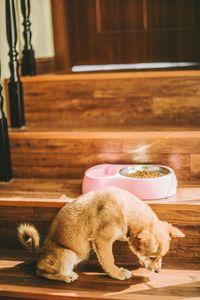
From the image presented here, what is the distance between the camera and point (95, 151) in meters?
2.37

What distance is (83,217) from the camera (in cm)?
186

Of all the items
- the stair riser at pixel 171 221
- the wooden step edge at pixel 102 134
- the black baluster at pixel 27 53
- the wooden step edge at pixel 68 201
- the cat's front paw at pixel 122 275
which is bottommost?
the cat's front paw at pixel 122 275

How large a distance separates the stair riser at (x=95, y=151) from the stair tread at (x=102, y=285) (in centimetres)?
56

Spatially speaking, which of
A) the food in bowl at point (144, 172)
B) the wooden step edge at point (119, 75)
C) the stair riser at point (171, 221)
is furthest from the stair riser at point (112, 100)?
the stair riser at point (171, 221)

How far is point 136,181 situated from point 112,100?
716mm

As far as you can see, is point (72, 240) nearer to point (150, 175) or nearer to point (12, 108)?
point (150, 175)

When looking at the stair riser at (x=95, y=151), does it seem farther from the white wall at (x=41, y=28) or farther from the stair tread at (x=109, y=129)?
the white wall at (x=41, y=28)

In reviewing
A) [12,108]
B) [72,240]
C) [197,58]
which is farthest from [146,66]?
[72,240]

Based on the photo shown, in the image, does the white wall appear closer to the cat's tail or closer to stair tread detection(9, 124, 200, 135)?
stair tread detection(9, 124, 200, 135)

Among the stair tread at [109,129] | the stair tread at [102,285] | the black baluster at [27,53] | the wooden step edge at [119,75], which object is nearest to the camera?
the stair tread at [102,285]

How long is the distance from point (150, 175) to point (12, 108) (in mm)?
958

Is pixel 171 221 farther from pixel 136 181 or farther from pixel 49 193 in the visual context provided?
pixel 49 193

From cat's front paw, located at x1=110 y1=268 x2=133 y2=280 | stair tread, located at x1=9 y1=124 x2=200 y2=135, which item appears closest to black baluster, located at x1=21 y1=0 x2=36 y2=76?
stair tread, located at x1=9 y1=124 x2=200 y2=135

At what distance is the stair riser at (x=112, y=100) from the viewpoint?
8.30ft
